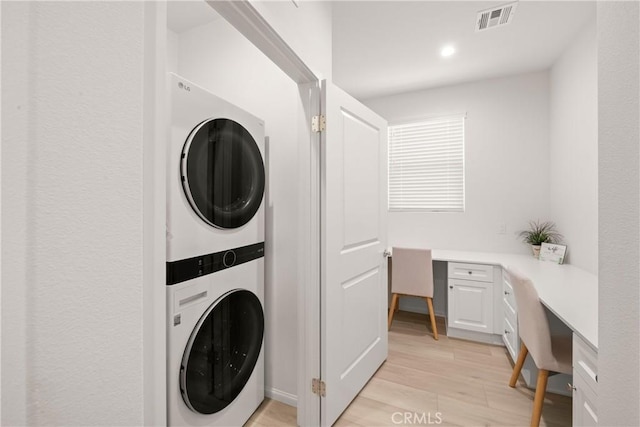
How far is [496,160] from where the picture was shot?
317 cm

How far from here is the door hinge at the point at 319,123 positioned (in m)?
1.55

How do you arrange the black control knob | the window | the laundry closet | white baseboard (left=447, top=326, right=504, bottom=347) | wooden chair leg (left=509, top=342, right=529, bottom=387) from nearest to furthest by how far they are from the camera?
the black control knob, the laundry closet, wooden chair leg (left=509, top=342, right=529, bottom=387), white baseboard (left=447, top=326, right=504, bottom=347), the window

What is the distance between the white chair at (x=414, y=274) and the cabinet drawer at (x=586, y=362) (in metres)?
1.46

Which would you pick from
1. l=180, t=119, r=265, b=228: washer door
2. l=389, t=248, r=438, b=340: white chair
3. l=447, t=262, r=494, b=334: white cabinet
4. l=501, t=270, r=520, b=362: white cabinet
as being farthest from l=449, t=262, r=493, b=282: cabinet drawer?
l=180, t=119, r=265, b=228: washer door

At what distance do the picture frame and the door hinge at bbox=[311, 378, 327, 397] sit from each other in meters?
2.47

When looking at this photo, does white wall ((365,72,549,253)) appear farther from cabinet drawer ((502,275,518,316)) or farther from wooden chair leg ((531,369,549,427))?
wooden chair leg ((531,369,549,427))

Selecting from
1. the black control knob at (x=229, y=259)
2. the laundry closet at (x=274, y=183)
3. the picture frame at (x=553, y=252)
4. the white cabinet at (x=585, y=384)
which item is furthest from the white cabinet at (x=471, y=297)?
the black control knob at (x=229, y=259)

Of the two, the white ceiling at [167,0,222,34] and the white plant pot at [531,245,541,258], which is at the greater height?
the white ceiling at [167,0,222,34]

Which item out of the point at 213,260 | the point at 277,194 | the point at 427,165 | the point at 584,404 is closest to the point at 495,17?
the point at 427,165

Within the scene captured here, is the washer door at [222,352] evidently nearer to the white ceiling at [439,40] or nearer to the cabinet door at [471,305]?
the cabinet door at [471,305]

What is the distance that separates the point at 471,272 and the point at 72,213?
2.96 m

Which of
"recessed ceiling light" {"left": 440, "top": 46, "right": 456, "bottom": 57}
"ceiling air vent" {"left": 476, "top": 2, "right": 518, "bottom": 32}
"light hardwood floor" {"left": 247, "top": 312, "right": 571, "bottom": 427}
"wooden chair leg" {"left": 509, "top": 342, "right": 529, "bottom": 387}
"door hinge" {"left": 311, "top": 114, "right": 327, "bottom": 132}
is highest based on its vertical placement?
"recessed ceiling light" {"left": 440, "top": 46, "right": 456, "bottom": 57}

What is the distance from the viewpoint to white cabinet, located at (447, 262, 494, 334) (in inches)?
104

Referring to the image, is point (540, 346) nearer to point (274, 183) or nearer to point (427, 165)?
point (274, 183)
